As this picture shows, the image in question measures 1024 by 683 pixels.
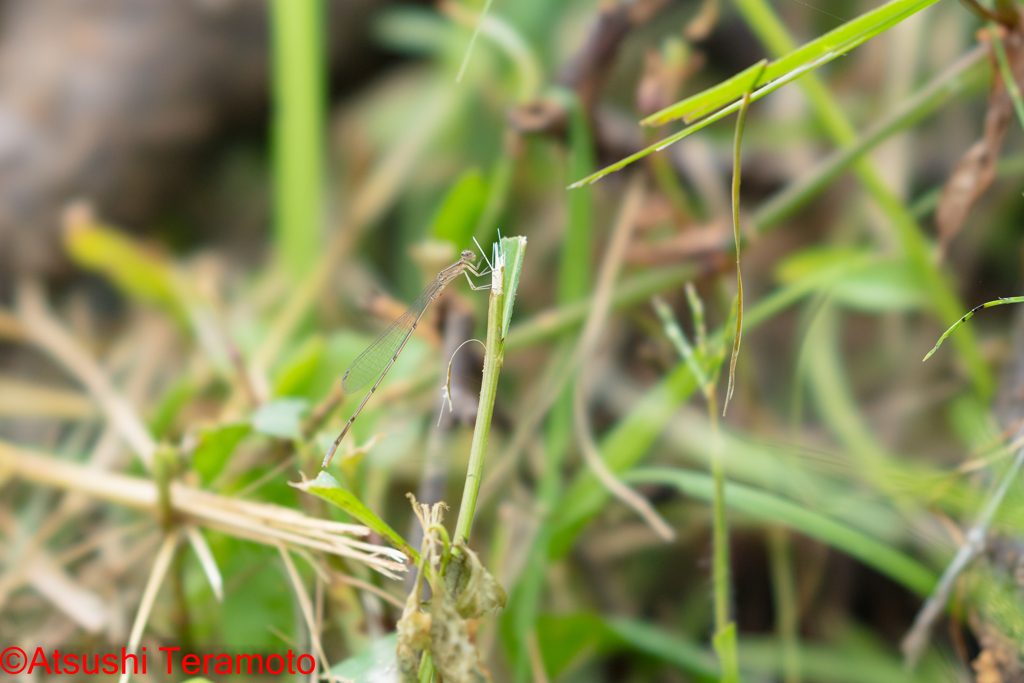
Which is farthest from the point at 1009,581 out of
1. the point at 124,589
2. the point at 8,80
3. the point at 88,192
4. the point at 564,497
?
the point at 8,80

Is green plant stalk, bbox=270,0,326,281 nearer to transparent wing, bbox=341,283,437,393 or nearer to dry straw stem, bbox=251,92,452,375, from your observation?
dry straw stem, bbox=251,92,452,375

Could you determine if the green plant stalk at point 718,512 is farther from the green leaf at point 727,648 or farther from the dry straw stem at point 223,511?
the dry straw stem at point 223,511

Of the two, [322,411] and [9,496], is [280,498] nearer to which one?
[322,411]

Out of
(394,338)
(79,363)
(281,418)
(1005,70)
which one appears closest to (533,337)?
(394,338)

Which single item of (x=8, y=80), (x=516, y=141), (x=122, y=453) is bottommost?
(x=122, y=453)

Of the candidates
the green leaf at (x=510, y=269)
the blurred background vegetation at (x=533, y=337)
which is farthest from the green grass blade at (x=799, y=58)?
the green leaf at (x=510, y=269)

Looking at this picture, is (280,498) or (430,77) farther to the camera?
(430,77)
